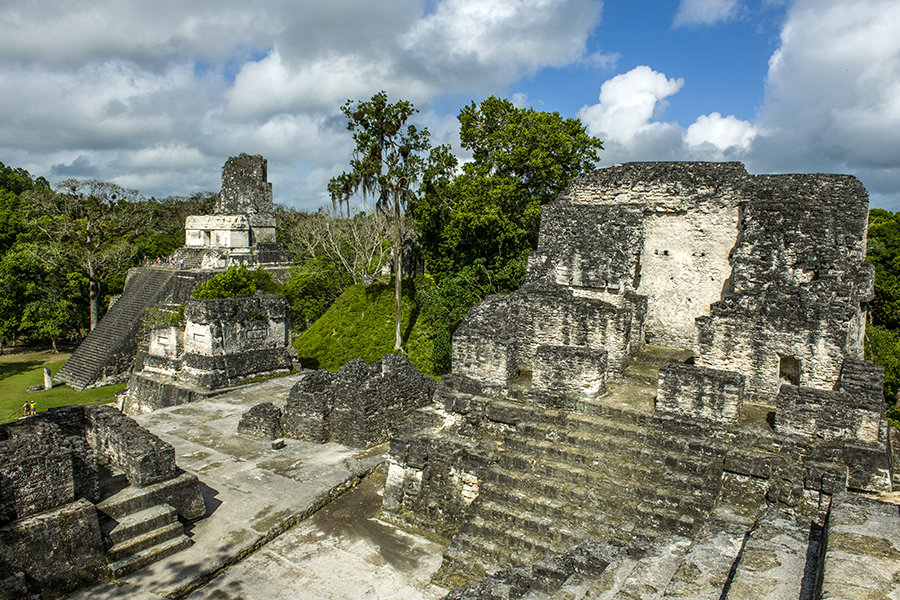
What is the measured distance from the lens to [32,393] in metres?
19.8

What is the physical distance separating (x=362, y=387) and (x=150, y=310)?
476 inches

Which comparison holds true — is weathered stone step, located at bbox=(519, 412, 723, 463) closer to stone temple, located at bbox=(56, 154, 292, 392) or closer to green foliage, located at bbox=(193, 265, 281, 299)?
green foliage, located at bbox=(193, 265, 281, 299)

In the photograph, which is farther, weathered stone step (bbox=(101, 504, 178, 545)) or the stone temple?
the stone temple

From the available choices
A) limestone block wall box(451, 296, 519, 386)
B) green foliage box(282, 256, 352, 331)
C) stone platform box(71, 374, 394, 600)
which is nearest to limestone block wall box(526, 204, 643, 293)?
limestone block wall box(451, 296, 519, 386)

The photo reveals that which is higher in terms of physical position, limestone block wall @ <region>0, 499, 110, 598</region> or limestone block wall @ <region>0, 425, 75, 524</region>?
limestone block wall @ <region>0, 425, 75, 524</region>

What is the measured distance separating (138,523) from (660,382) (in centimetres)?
685

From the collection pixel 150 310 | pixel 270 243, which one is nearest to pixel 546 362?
pixel 150 310

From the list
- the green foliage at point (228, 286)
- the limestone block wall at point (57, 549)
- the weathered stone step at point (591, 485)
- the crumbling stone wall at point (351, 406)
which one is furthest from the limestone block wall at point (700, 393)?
the green foliage at point (228, 286)

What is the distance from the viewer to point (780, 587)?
11.1ft

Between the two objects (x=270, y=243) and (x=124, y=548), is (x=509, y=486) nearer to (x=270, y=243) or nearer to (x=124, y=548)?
(x=124, y=548)

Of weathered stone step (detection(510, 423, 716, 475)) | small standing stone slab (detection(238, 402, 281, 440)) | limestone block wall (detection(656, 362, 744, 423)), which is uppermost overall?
limestone block wall (detection(656, 362, 744, 423))

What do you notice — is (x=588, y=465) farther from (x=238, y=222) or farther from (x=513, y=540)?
(x=238, y=222)

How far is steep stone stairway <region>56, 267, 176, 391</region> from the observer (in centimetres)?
2122

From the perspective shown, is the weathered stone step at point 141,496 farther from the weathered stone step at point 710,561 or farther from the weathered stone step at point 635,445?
the weathered stone step at point 710,561
